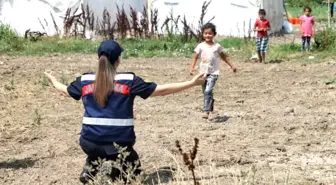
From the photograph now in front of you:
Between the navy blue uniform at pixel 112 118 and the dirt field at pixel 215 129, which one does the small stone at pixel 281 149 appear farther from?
the navy blue uniform at pixel 112 118

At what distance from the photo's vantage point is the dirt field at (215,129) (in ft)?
20.0

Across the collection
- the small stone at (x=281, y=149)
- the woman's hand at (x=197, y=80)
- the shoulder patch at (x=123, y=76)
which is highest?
the shoulder patch at (x=123, y=76)

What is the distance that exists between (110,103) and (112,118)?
0.36 ft

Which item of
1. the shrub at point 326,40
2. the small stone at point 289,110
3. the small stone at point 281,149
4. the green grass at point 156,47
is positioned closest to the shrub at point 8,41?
the green grass at point 156,47

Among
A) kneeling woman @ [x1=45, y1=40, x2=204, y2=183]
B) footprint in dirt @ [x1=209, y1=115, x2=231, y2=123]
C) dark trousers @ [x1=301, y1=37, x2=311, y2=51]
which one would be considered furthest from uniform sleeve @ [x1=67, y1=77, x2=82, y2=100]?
dark trousers @ [x1=301, y1=37, x2=311, y2=51]

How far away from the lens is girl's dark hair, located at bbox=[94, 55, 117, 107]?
5.26 m

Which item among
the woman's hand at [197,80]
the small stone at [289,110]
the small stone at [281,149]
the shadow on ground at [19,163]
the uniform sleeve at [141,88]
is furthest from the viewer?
the small stone at [289,110]

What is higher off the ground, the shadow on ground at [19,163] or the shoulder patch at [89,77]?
the shoulder patch at [89,77]

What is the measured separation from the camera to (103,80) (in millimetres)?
5254

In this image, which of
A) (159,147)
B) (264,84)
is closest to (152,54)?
(264,84)

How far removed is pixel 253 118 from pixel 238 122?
0.93 feet

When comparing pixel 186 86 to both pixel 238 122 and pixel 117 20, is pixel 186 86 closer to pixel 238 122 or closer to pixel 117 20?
pixel 238 122

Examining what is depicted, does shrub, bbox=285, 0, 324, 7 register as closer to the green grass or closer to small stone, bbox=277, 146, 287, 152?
the green grass

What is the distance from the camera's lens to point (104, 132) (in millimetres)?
5324
